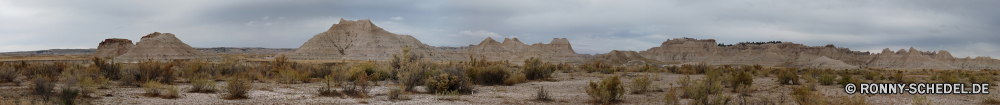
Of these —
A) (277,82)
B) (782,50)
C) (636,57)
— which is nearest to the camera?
(277,82)

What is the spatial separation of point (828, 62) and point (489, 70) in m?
96.1

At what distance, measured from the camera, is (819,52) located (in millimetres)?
138875

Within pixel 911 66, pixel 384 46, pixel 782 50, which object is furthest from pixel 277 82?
pixel 782 50

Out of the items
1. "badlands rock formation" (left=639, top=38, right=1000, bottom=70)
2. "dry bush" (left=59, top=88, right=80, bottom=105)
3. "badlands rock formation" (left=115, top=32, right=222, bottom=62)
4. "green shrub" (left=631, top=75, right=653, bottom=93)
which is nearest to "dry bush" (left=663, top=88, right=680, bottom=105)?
"green shrub" (left=631, top=75, right=653, bottom=93)

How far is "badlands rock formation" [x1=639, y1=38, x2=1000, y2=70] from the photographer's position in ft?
346

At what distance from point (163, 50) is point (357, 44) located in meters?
36.4

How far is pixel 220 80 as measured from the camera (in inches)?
622

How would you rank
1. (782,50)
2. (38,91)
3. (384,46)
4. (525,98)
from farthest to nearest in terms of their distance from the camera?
(782,50) < (384,46) < (525,98) < (38,91)

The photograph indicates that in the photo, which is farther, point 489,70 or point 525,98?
point 489,70

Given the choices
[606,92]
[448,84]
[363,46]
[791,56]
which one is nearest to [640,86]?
[606,92]

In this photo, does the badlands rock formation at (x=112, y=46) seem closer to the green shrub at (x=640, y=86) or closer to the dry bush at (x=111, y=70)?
the dry bush at (x=111, y=70)

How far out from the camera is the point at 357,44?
112 meters

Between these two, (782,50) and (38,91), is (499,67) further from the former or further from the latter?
(782,50)

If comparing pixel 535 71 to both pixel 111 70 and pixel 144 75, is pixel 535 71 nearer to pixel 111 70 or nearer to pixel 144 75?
pixel 144 75
